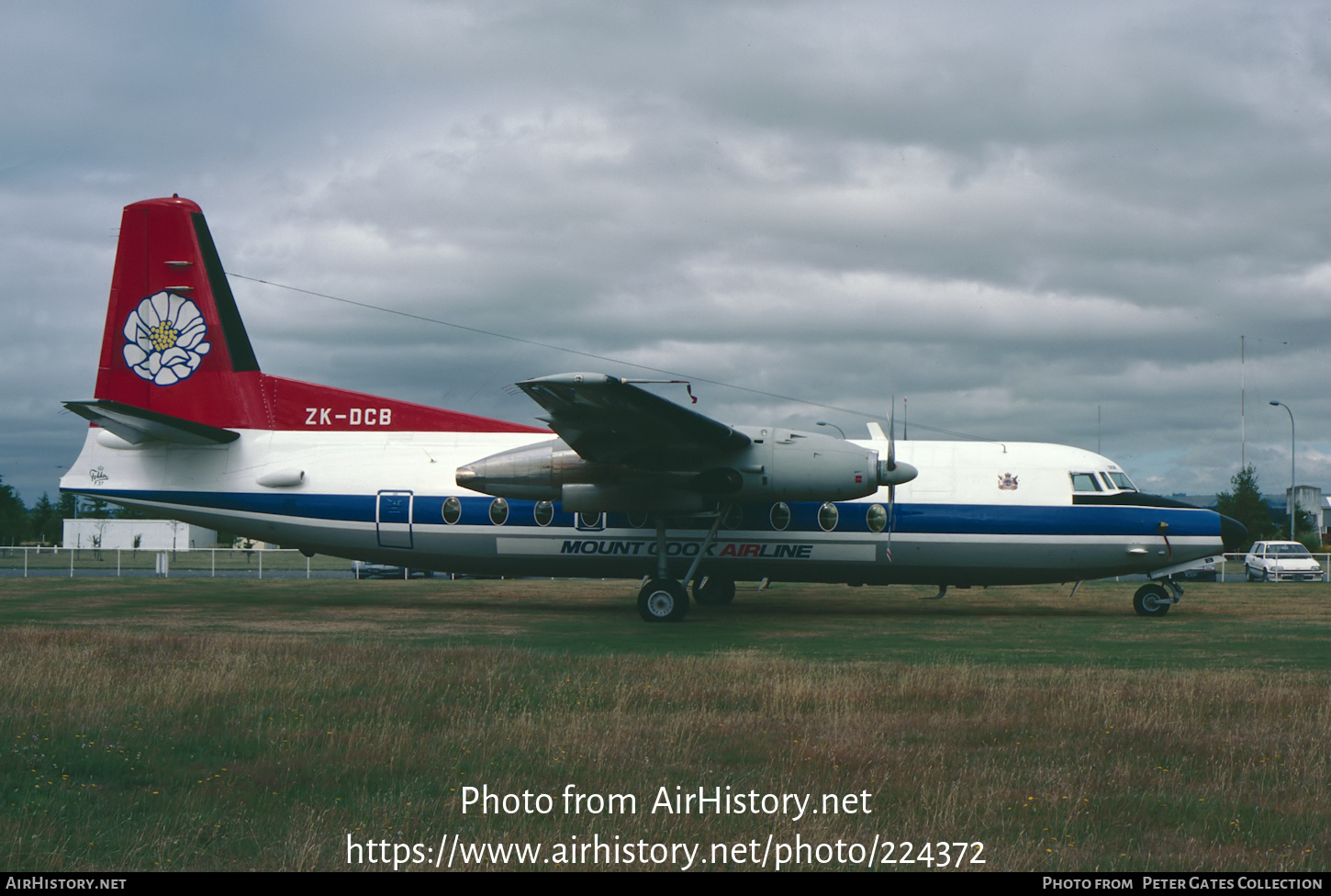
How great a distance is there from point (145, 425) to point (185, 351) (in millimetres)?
2408

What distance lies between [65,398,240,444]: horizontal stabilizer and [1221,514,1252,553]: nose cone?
21.8 m

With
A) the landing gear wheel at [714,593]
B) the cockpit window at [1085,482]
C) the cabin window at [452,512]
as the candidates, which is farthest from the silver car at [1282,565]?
the cabin window at [452,512]

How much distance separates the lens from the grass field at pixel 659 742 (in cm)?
655

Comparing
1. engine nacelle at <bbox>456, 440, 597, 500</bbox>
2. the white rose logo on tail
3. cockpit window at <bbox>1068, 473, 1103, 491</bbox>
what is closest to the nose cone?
cockpit window at <bbox>1068, 473, 1103, 491</bbox>

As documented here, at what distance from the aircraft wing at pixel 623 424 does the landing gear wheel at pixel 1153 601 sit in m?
9.85

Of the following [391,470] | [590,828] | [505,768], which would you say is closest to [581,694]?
[505,768]

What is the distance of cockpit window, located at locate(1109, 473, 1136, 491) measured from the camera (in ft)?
74.1

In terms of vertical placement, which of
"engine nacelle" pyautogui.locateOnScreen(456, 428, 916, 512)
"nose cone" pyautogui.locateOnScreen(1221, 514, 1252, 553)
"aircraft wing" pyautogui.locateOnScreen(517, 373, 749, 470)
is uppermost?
"aircraft wing" pyautogui.locateOnScreen(517, 373, 749, 470)

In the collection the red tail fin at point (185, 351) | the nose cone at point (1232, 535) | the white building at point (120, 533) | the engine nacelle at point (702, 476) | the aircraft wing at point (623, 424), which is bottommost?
the white building at point (120, 533)

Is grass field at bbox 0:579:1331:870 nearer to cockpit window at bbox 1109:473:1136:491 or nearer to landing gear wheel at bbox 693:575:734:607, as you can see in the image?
cockpit window at bbox 1109:473:1136:491

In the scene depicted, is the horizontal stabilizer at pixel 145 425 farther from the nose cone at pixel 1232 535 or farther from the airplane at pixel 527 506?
the nose cone at pixel 1232 535

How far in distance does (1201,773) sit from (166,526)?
84.4 metres

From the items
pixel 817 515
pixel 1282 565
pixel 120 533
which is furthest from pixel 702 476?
pixel 120 533
